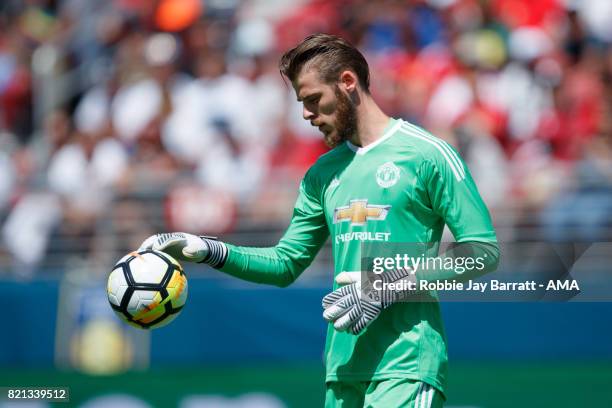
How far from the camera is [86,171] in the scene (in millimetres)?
11961

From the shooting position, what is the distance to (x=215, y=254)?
205 inches

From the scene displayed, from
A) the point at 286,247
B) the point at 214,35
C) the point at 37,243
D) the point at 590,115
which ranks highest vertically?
the point at 214,35

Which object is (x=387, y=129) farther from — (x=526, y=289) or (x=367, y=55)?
(x=367, y=55)

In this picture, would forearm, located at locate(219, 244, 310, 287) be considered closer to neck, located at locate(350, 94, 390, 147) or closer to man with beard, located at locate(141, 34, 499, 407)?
man with beard, located at locate(141, 34, 499, 407)

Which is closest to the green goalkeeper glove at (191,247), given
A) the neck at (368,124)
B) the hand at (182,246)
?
the hand at (182,246)

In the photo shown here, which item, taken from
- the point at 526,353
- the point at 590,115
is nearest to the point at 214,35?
the point at 590,115

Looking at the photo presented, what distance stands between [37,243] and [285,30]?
409 centimetres

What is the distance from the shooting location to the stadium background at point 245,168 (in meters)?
8.88

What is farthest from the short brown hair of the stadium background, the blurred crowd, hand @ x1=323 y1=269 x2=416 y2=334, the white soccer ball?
the blurred crowd

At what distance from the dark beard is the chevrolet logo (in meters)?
0.32

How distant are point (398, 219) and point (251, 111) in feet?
23.7

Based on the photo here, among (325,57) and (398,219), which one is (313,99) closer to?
(325,57)

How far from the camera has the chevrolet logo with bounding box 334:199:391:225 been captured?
4.92 m

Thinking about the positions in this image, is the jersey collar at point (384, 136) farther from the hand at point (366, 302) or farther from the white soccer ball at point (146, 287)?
the white soccer ball at point (146, 287)
